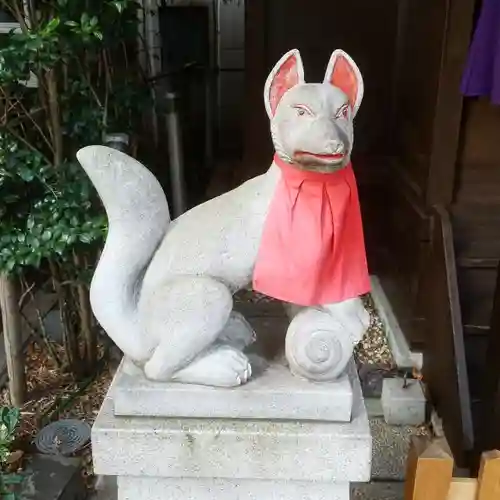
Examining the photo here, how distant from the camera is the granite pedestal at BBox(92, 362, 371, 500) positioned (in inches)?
50.8

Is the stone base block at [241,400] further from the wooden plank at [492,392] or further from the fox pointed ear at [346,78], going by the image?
the wooden plank at [492,392]

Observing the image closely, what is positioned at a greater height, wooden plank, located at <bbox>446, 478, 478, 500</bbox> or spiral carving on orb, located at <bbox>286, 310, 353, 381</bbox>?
spiral carving on orb, located at <bbox>286, 310, 353, 381</bbox>

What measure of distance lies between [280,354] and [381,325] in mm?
1747

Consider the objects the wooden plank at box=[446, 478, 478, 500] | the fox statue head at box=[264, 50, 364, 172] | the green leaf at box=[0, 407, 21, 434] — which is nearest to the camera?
the fox statue head at box=[264, 50, 364, 172]

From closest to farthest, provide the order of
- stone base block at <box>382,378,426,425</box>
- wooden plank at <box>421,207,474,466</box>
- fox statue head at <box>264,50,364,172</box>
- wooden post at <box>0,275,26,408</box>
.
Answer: fox statue head at <box>264,50,364,172</box> < wooden plank at <box>421,207,474,466</box> < wooden post at <box>0,275,26,408</box> < stone base block at <box>382,378,426,425</box>

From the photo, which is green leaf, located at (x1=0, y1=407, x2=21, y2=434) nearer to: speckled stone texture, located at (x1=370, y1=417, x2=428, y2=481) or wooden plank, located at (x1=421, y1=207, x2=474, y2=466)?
speckled stone texture, located at (x1=370, y1=417, x2=428, y2=481)

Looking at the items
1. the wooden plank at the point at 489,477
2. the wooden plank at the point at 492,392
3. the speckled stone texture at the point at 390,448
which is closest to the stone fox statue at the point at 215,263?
the wooden plank at the point at 489,477

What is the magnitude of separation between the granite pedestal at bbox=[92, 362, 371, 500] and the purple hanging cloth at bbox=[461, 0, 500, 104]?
4.64 feet

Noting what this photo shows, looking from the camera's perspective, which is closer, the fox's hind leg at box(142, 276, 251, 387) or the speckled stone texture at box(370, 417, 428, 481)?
the fox's hind leg at box(142, 276, 251, 387)

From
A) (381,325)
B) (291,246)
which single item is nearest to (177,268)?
(291,246)

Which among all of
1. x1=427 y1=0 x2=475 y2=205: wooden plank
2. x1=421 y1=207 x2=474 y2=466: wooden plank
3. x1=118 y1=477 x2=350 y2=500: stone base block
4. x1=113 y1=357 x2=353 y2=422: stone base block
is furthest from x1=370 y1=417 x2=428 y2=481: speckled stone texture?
x1=113 y1=357 x2=353 y2=422: stone base block

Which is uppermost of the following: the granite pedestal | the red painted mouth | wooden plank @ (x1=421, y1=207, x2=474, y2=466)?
the red painted mouth

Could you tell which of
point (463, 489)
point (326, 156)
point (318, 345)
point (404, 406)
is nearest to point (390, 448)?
point (404, 406)

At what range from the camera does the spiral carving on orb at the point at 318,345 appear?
4.12ft
